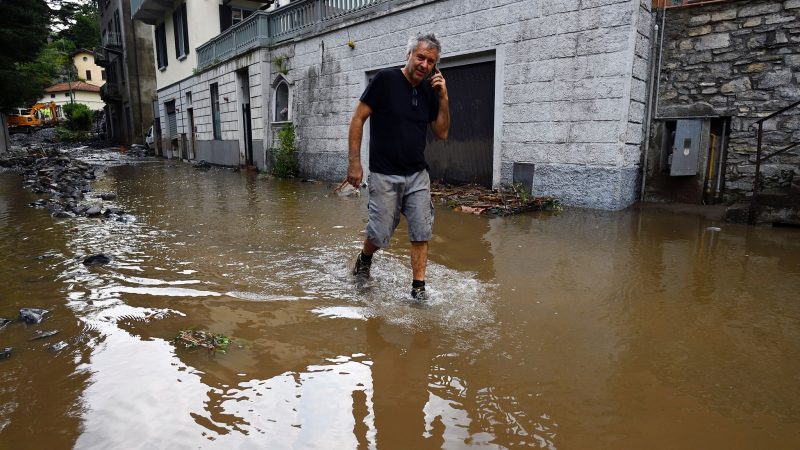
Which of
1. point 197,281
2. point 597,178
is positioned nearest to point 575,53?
point 597,178

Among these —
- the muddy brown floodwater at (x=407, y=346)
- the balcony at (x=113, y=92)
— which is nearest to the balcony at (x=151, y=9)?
the balcony at (x=113, y=92)

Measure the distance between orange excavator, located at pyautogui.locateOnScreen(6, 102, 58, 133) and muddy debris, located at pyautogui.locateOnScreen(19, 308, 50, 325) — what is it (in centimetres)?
4991

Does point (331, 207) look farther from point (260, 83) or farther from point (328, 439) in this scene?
point (260, 83)

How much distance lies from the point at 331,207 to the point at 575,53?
167 inches

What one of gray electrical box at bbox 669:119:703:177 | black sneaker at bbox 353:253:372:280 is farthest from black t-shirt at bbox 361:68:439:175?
gray electrical box at bbox 669:119:703:177

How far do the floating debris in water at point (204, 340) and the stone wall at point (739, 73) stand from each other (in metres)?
6.94

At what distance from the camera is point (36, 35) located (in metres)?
17.9

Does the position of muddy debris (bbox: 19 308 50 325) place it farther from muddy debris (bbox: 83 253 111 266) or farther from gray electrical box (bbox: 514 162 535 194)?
gray electrical box (bbox: 514 162 535 194)

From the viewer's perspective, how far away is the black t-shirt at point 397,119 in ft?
10.6

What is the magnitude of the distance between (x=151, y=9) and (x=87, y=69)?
63.9m

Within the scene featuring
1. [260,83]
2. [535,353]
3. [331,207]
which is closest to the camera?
[535,353]

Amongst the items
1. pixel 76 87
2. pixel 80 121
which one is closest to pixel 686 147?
pixel 80 121

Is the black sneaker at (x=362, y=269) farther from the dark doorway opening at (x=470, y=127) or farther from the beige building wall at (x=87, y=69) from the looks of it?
the beige building wall at (x=87, y=69)

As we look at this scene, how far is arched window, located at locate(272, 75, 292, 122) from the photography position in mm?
13312
